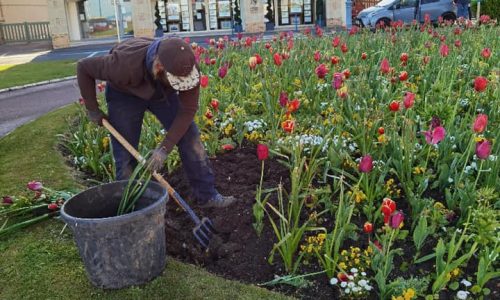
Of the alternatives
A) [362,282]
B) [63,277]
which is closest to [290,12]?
[63,277]

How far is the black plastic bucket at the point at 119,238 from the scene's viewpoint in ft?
7.95

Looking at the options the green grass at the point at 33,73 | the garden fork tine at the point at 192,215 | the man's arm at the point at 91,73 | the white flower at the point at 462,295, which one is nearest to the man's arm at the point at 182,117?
the garden fork tine at the point at 192,215

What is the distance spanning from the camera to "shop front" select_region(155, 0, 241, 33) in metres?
26.3

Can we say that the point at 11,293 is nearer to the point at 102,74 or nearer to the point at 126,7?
the point at 102,74

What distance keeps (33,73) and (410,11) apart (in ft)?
44.3

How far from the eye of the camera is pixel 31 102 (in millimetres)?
8891

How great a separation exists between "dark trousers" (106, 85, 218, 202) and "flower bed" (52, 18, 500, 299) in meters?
0.27

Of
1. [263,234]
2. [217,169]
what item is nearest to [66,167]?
[217,169]

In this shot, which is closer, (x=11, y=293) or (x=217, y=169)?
(x=11, y=293)

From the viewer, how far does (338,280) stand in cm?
258

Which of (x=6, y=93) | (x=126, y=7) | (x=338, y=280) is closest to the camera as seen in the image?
(x=338, y=280)

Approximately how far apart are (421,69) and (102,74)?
411 centimetres

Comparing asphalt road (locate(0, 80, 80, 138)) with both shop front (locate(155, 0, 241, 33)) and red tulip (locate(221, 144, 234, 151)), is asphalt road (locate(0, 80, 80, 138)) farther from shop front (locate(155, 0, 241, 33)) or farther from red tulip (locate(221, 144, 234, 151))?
shop front (locate(155, 0, 241, 33))

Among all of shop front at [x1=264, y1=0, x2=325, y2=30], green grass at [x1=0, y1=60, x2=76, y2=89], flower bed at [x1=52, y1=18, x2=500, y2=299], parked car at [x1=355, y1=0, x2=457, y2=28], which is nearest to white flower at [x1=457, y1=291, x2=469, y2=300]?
flower bed at [x1=52, y1=18, x2=500, y2=299]
